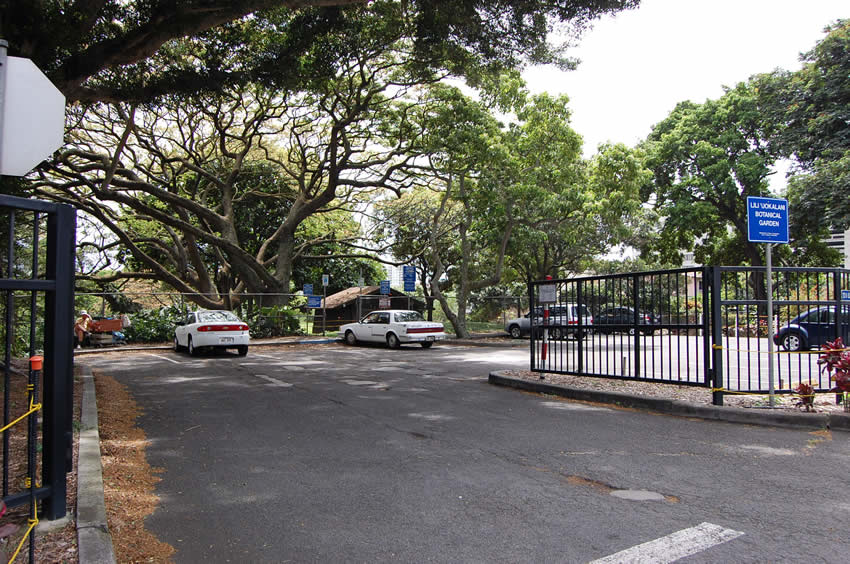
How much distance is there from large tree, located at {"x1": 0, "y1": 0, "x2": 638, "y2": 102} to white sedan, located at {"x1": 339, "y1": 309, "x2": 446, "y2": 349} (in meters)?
9.65

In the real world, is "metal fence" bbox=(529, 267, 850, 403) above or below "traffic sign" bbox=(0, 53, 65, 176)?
below

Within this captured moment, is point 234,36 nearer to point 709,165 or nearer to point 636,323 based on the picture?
point 636,323

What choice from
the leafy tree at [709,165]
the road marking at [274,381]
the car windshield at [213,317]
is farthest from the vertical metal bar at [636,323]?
the leafy tree at [709,165]

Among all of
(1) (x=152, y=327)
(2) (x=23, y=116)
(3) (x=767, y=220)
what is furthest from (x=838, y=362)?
(1) (x=152, y=327)

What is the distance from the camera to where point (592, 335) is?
10.9m

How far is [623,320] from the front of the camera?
1009cm

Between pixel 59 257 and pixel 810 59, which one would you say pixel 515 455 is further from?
pixel 810 59

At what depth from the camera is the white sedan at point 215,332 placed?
17.7 m

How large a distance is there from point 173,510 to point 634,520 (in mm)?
3671

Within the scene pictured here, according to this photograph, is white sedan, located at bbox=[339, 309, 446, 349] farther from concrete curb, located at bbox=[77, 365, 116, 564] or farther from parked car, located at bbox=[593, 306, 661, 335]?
concrete curb, located at bbox=[77, 365, 116, 564]

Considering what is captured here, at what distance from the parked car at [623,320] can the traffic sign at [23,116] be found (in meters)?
8.82

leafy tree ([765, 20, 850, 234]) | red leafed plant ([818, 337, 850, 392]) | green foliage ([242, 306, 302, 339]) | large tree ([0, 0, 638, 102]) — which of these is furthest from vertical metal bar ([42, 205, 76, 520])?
leafy tree ([765, 20, 850, 234])

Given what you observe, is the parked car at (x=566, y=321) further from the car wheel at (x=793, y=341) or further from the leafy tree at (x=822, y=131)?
the leafy tree at (x=822, y=131)

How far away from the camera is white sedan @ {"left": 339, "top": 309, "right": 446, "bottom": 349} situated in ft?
72.3
